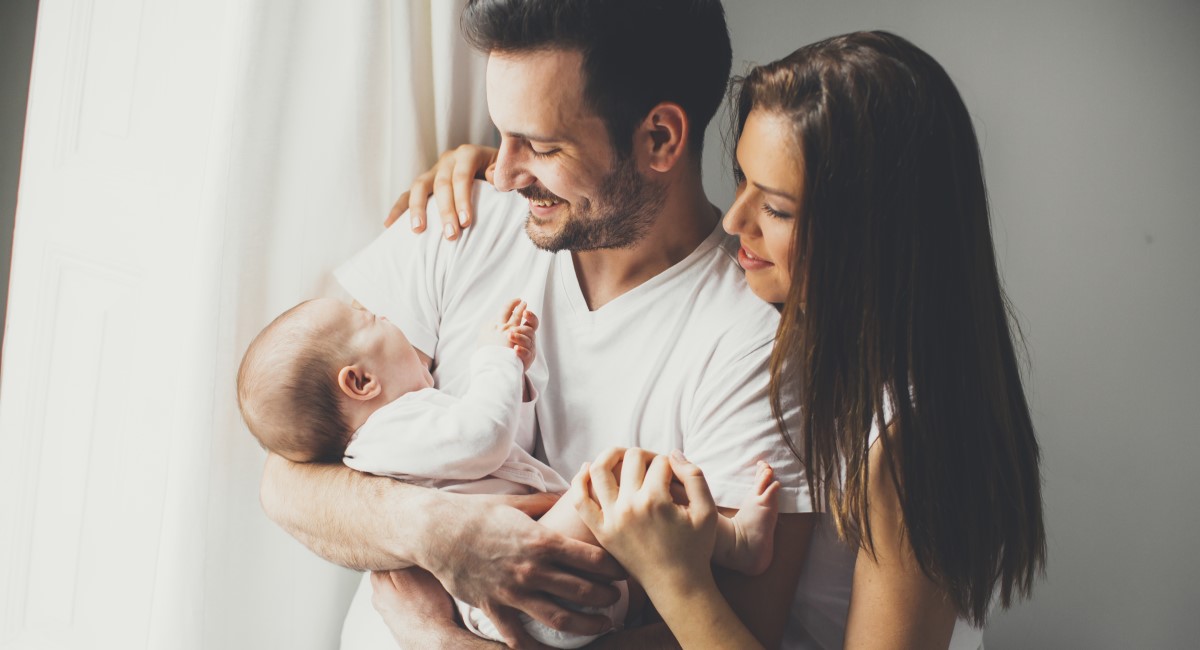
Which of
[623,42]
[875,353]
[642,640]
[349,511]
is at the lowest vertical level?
[642,640]

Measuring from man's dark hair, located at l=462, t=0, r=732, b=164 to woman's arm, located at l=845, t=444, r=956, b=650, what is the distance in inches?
25.6

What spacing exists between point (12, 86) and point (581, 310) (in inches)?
64.4

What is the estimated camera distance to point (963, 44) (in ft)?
5.52

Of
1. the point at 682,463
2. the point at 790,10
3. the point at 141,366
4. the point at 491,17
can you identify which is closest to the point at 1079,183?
the point at 790,10

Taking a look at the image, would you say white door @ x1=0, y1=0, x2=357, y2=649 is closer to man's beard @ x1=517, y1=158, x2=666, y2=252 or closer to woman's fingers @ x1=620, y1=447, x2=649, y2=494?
man's beard @ x1=517, y1=158, x2=666, y2=252

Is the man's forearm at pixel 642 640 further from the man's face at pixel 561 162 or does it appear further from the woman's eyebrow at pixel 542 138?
the woman's eyebrow at pixel 542 138

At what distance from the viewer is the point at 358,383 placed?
4.62 ft

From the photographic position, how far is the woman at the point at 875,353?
1.15 metres

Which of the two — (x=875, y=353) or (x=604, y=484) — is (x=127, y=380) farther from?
(x=875, y=353)

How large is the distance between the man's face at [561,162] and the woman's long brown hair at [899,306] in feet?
0.92

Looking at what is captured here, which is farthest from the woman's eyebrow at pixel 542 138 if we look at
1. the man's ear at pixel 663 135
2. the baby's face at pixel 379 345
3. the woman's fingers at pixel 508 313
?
the baby's face at pixel 379 345

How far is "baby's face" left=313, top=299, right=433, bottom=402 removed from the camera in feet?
4.63

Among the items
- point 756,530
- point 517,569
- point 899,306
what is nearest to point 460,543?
point 517,569

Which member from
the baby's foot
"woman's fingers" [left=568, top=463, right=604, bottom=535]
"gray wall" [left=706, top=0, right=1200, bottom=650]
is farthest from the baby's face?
"gray wall" [left=706, top=0, right=1200, bottom=650]
